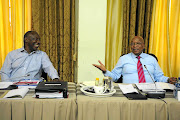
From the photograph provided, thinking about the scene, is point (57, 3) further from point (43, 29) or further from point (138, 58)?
point (138, 58)

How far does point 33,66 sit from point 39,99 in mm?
1101

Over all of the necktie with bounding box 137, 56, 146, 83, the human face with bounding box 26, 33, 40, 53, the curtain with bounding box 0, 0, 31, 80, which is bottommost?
the necktie with bounding box 137, 56, 146, 83

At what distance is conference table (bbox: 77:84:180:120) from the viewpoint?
132 centimetres

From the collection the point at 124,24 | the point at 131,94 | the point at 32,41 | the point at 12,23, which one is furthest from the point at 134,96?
the point at 12,23

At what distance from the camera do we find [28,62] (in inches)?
91.2

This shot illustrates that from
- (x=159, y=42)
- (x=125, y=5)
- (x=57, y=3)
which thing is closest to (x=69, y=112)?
(x=57, y=3)

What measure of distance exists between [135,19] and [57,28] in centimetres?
154

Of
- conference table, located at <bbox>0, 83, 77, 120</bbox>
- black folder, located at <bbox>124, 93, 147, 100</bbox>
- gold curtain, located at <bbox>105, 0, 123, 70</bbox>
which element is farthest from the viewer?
gold curtain, located at <bbox>105, 0, 123, 70</bbox>

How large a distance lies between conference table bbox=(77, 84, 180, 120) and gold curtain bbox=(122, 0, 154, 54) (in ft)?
7.22

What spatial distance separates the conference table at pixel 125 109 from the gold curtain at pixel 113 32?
2.18 metres

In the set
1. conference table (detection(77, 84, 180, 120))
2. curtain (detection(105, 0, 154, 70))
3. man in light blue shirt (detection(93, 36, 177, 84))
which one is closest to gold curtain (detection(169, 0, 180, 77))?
curtain (detection(105, 0, 154, 70))

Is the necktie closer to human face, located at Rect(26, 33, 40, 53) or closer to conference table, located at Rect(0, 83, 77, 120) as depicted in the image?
conference table, located at Rect(0, 83, 77, 120)

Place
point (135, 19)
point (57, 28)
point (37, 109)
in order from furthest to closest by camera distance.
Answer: point (135, 19) < point (57, 28) < point (37, 109)

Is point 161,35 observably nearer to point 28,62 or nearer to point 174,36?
point 174,36
